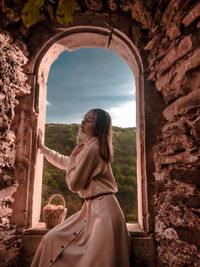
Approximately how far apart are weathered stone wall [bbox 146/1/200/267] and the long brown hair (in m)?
0.46

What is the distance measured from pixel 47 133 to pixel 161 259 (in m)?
2.75

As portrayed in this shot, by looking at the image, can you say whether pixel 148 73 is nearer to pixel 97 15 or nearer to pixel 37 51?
pixel 97 15

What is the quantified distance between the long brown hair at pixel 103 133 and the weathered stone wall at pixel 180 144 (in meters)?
0.46

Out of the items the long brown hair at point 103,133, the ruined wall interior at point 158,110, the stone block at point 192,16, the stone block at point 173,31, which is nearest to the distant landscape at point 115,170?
the ruined wall interior at point 158,110

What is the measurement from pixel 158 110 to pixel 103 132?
0.74 meters

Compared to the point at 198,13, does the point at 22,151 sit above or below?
below

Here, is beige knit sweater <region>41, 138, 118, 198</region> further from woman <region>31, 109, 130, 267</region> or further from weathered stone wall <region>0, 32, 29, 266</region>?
weathered stone wall <region>0, 32, 29, 266</region>

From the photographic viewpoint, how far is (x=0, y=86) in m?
1.93

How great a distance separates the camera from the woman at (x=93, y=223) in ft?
5.17

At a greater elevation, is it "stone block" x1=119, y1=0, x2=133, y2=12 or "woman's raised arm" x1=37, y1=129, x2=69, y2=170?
"stone block" x1=119, y1=0, x2=133, y2=12

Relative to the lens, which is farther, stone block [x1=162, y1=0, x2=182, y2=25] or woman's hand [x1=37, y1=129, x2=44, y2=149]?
woman's hand [x1=37, y1=129, x2=44, y2=149]

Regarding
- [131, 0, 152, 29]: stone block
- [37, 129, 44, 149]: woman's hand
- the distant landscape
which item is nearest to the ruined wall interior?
[131, 0, 152, 29]: stone block

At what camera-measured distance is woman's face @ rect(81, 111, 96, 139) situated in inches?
81.8

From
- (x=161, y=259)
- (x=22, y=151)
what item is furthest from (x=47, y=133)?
(x=161, y=259)
